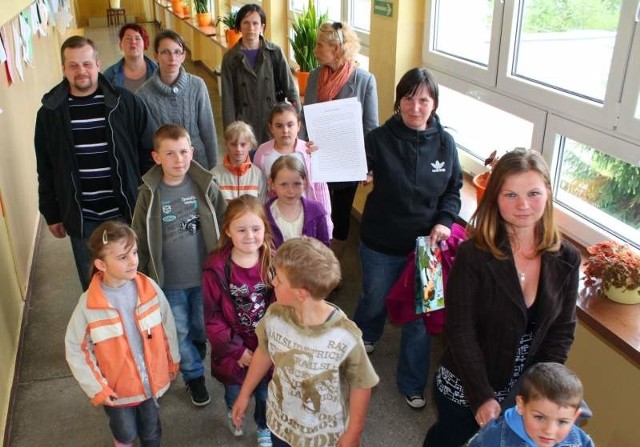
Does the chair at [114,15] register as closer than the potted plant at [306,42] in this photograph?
No

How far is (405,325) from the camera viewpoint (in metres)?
2.50

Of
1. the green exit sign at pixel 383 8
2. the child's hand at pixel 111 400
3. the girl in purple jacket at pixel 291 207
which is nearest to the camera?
the child's hand at pixel 111 400

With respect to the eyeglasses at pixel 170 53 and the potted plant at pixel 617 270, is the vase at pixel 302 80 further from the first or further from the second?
the potted plant at pixel 617 270

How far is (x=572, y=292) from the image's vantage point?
160cm

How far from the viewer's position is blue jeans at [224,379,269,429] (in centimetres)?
223

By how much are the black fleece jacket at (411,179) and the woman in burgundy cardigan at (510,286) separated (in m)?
0.62

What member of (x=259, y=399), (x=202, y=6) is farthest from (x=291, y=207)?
(x=202, y=6)

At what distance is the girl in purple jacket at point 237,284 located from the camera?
2.01 m

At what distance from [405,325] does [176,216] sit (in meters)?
1.07

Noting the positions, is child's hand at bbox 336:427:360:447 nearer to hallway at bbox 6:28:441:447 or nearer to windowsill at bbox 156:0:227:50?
hallway at bbox 6:28:441:447

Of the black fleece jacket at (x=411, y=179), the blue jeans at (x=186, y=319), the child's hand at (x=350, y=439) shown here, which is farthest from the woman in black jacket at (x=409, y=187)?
the child's hand at (x=350, y=439)

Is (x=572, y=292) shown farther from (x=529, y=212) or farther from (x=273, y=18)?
Answer: (x=273, y=18)

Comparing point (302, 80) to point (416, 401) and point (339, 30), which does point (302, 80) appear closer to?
point (339, 30)

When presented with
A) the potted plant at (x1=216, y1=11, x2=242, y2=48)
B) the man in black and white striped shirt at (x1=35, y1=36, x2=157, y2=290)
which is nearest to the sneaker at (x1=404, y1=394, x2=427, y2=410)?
the man in black and white striped shirt at (x1=35, y1=36, x2=157, y2=290)
